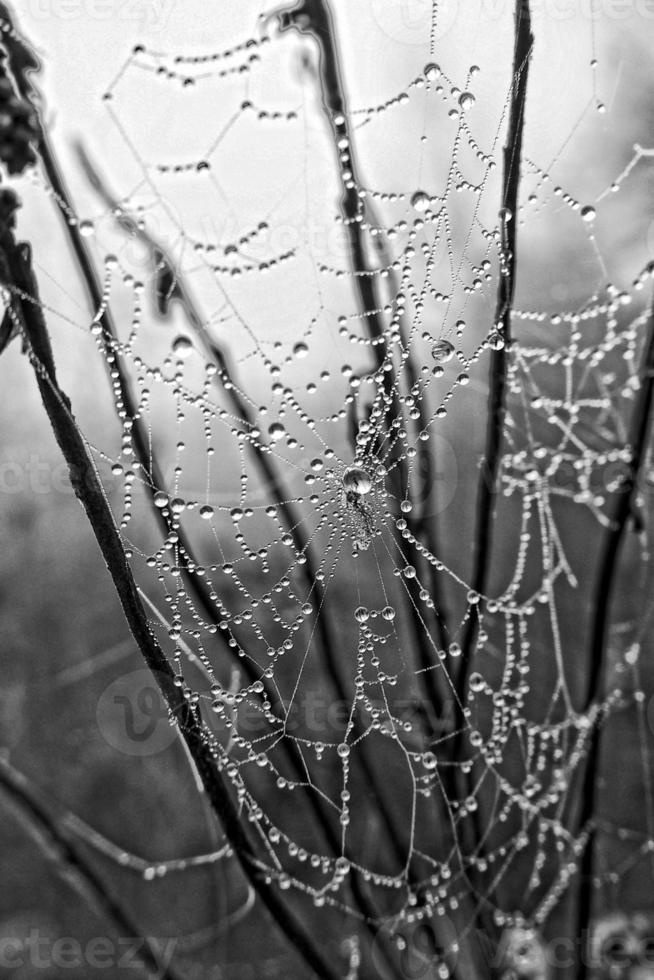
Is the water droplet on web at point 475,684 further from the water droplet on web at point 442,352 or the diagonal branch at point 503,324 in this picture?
the water droplet on web at point 442,352

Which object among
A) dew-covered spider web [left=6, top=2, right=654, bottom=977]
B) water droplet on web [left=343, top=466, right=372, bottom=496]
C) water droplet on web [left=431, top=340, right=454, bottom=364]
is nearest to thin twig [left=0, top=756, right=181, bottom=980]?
dew-covered spider web [left=6, top=2, right=654, bottom=977]

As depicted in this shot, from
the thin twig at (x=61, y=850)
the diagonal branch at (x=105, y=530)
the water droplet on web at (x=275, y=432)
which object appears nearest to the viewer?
the diagonal branch at (x=105, y=530)

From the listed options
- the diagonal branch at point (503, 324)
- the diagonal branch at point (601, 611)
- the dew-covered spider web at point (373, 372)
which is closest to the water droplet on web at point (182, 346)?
the dew-covered spider web at point (373, 372)

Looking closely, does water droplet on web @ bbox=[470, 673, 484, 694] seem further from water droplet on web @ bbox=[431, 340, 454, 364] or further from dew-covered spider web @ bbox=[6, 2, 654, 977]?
water droplet on web @ bbox=[431, 340, 454, 364]

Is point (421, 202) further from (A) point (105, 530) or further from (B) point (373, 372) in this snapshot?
(A) point (105, 530)

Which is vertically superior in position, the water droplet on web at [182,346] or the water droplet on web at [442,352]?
the water droplet on web at [182,346]

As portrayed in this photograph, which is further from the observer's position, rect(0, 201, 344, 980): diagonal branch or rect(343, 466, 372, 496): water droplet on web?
rect(343, 466, 372, 496): water droplet on web

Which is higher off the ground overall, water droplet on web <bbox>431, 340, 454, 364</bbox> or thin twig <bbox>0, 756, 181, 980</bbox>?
water droplet on web <bbox>431, 340, 454, 364</bbox>

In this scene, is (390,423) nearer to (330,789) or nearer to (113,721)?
(330,789)

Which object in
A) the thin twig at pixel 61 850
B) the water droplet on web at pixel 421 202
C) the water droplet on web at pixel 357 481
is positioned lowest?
the thin twig at pixel 61 850
